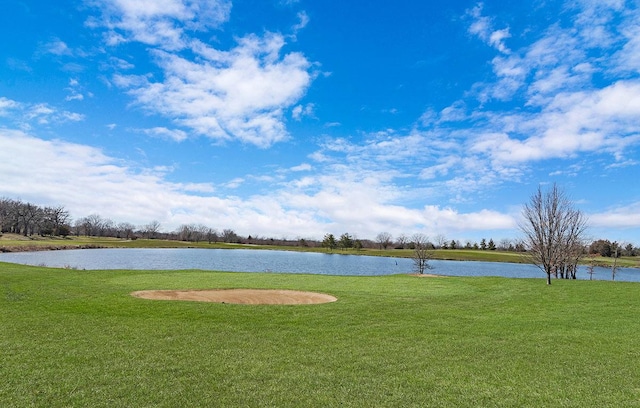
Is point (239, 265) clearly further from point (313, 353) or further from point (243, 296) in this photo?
point (313, 353)

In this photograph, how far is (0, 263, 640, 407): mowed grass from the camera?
5852 millimetres

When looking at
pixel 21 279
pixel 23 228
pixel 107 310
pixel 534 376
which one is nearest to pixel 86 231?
pixel 23 228

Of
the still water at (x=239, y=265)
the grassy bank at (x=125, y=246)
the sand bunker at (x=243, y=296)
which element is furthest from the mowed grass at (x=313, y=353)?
the grassy bank at (x=125, y=246)

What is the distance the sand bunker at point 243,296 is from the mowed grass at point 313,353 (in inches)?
56.9

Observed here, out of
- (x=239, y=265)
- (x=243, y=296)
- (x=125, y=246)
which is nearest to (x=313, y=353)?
(x=243, y=296)

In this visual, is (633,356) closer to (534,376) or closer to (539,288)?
(534,376)

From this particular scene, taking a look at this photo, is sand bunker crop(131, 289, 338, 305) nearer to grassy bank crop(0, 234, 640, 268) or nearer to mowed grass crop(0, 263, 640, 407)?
mowed grass crop(0, 263, 640, 407)

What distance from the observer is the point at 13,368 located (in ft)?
21.4

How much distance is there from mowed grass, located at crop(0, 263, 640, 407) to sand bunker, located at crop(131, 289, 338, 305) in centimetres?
145

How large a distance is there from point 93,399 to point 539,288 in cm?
2118

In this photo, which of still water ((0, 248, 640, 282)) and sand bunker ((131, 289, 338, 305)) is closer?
sand bunker ((131, 289, 338, 305))

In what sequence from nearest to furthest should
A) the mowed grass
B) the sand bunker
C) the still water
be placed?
the mowed grass → the sand bunker → the still water

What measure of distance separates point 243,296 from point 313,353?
A: 9.10m

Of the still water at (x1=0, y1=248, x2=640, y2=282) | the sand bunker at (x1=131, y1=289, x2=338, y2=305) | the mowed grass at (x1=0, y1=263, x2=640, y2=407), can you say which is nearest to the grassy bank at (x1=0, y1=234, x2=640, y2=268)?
the still water at (x1=0, y1=248, x2=640, y2=282)
